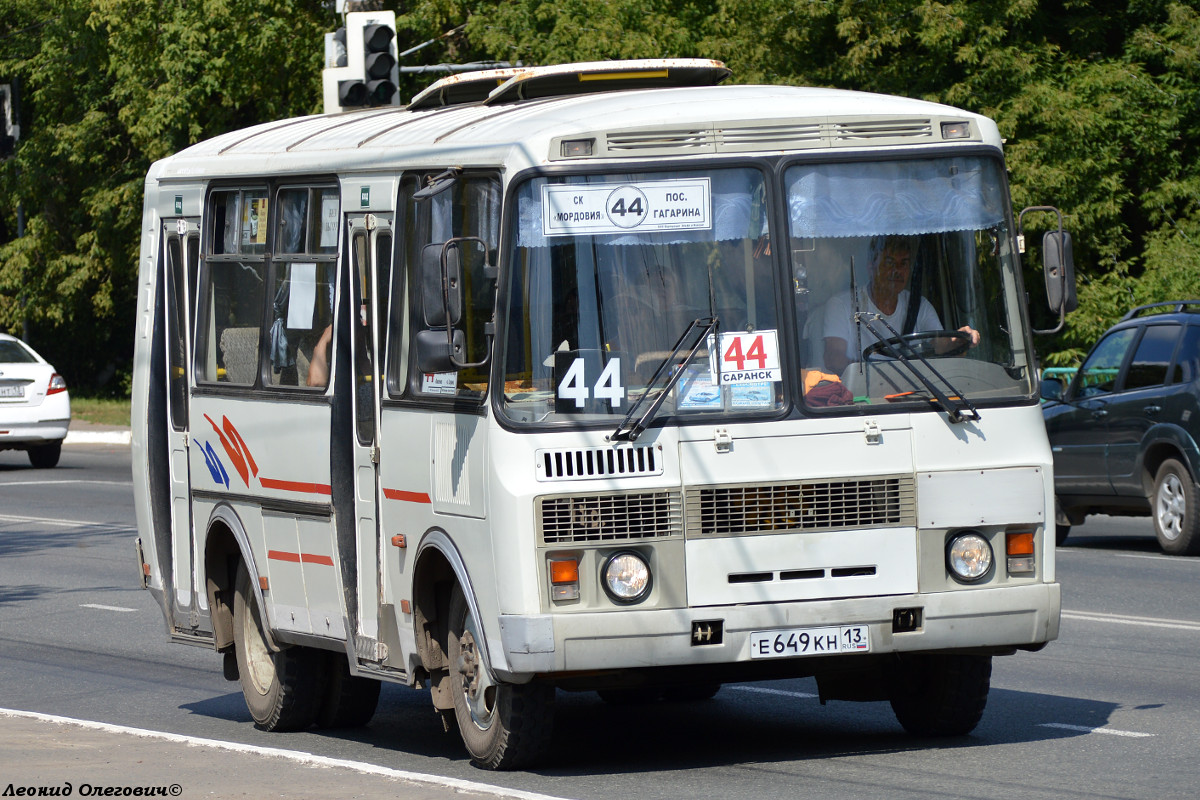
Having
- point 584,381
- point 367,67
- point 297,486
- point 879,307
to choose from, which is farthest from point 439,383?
point 367,67

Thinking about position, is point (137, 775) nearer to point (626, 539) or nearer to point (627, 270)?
point (626, 539)

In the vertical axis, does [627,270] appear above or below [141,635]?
above

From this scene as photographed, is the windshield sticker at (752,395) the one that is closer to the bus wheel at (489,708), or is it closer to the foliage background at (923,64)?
the bus wheel at (489,708)

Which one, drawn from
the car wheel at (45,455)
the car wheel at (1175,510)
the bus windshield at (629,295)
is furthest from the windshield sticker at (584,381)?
the car wheel at (45,455)

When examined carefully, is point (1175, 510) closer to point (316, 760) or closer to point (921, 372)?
point (921, 372)

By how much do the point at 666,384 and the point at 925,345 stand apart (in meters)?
1.07

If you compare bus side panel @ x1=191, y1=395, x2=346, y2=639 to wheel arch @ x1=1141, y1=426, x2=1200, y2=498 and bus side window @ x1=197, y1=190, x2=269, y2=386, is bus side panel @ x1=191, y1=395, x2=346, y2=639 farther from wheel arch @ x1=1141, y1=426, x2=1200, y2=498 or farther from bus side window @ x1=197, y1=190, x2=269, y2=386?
wheel arch @ x1=1141, y1=426, x2=1200, y2=498

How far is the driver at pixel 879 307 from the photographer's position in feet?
25.8

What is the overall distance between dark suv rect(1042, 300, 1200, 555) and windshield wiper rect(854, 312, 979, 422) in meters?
7.70

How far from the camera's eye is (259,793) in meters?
7.20

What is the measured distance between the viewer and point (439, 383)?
8.19 metres

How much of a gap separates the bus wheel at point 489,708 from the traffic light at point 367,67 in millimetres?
14013

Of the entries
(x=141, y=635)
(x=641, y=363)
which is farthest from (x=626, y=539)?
(x=141, y=635)

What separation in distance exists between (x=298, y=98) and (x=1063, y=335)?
15.0 meters
